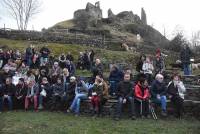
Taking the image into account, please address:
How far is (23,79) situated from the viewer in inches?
763

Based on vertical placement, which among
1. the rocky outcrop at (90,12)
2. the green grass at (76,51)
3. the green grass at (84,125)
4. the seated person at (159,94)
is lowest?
the green grass at (84,125)

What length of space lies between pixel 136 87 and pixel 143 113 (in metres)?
1.04

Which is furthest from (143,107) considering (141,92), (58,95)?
(58,95)

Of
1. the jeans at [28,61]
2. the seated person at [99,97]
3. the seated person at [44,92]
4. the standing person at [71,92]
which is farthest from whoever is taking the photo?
the jeans at [28,61]

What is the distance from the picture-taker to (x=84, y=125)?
14.9m

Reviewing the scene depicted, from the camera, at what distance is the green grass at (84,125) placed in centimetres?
1402

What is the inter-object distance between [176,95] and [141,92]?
4.44 ft

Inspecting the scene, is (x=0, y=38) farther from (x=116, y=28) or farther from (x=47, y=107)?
(x=47, y=107)

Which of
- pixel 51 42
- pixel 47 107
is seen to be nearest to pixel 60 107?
pixel 47 107

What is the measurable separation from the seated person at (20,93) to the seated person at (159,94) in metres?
5.50

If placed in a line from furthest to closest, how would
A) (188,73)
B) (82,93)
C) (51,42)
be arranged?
(51,42), (188,73), (82,93)

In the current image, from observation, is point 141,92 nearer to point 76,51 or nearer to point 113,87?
point 113,87

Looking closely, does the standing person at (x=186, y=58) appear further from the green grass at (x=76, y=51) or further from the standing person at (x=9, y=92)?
the standing person at (x=9, y=92)

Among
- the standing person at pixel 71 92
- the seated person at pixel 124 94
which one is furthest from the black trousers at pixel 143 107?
Answer: the standing person at pixel 71 92
